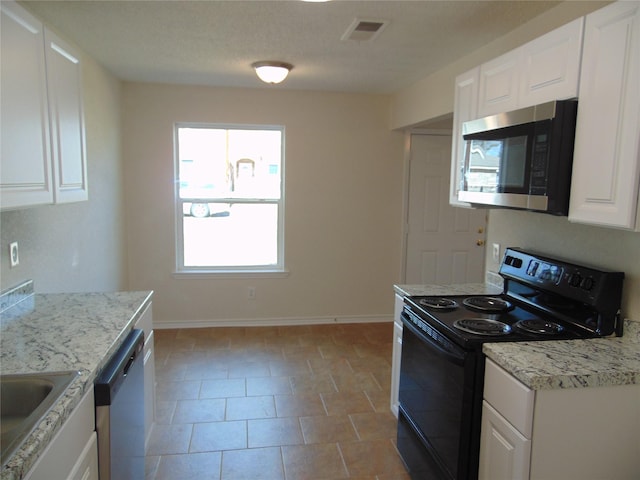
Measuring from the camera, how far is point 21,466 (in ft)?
3.44

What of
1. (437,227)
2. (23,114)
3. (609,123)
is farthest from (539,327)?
(437,227)

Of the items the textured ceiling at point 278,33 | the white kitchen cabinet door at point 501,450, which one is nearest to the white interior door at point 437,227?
the textured ceiling at point 278,33

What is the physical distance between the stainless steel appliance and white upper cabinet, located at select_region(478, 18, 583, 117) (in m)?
0.77

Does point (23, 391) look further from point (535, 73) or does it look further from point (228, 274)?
point (228, 274)

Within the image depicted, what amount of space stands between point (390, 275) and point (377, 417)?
2167mm

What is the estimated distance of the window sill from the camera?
15.1 feet

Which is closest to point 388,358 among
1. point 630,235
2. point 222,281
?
point 222,281

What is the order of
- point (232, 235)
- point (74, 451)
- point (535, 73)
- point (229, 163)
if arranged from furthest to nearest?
point (232, 235)
point (229, 163)
point (535, 73)
point (74, 451)

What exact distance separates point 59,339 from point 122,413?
0.39 m

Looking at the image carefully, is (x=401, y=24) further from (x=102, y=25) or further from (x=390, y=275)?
(x=390, y=275)

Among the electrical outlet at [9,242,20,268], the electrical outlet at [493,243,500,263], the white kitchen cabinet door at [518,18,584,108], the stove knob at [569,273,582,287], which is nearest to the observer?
the white kitchen cabinet door at [518,18,584,108]

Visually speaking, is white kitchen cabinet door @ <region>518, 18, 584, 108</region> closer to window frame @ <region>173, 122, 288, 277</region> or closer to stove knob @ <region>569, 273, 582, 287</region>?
stove knob @ <region>569, 273, 582, 287</region>

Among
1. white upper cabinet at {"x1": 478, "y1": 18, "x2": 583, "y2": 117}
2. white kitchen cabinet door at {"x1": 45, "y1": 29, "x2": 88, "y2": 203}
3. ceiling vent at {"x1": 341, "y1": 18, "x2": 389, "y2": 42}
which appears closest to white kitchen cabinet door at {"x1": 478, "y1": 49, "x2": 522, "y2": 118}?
white upper cabinet at {"x1": 478, "y1": 18, "x2": 583, "y2": 117}

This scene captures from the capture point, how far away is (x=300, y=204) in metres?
4.72
